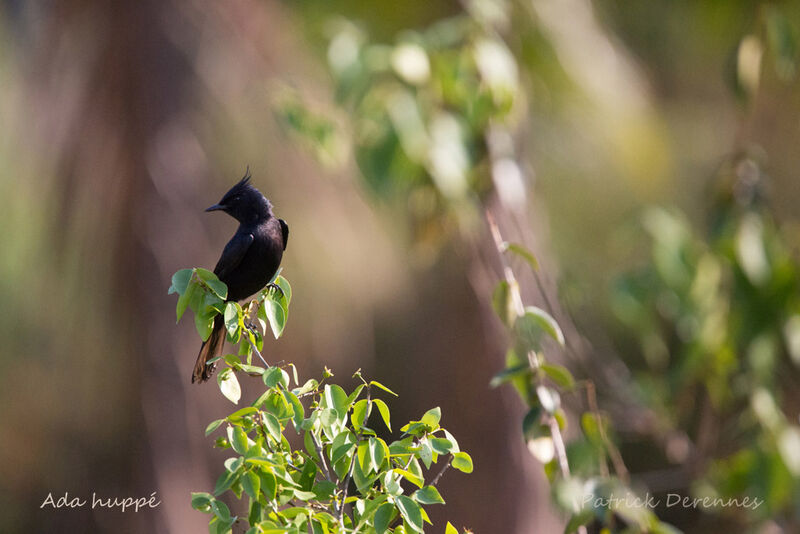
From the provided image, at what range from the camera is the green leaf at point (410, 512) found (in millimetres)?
1610

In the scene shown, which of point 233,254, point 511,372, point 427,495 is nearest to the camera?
point 427,495

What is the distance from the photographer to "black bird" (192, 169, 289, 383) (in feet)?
8.85

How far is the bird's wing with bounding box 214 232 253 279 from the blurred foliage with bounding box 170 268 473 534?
81 cm

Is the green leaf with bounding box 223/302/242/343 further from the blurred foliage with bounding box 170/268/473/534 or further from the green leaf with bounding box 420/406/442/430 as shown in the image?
the green leaf with bounding box 420/406/442/430

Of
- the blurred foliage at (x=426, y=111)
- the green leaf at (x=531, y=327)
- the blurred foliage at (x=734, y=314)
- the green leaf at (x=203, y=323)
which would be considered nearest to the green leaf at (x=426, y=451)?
the green leaf at (x=203, y=323)

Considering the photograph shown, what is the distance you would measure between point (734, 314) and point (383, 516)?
8.08ft

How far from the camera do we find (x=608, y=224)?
877 cm

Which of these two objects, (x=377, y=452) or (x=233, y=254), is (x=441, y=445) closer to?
(x=377, y=452)

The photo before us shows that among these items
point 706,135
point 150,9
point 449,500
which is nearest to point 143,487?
point 449,500

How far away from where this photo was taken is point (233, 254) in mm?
2689

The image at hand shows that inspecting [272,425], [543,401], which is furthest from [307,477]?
[543,401]

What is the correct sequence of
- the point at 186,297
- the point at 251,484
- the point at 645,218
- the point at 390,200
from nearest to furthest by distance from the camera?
the point at 251,484
the point at 186,297
the point at 390,200
the point at 645,218

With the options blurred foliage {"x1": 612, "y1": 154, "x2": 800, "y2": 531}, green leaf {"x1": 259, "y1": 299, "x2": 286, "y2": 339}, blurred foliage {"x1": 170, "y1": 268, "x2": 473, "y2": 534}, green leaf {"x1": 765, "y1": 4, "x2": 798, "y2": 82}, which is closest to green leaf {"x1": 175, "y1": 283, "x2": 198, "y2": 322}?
blurred foliage {"x1": 170, "y1": 268, "x2": 473, "y2": 534}

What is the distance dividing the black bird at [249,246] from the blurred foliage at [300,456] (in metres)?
0.82
